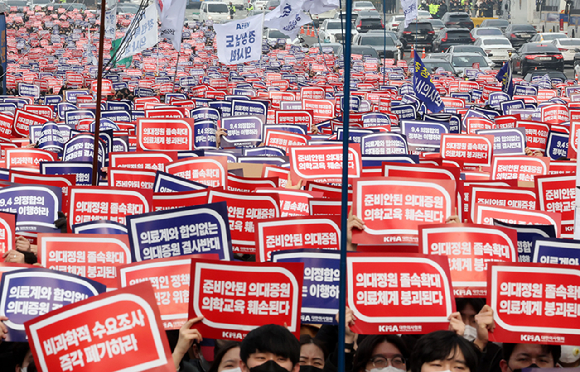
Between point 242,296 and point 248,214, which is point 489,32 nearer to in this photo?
point 248,214

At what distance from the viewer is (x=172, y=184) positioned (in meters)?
8.28

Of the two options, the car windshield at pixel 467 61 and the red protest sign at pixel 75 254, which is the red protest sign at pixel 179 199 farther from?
the car windshield at pixel 467 61

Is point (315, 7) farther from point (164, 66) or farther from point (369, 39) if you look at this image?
point (164, 66)

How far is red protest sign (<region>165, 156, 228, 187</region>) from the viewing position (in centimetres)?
933

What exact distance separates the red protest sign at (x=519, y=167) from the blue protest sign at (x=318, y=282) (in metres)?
4.65

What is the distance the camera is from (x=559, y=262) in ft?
18.9

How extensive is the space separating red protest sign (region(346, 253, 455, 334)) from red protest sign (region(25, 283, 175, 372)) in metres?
1.31

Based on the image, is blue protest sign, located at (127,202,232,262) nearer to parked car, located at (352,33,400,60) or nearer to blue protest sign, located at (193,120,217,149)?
blue protest sign, located at (193,120,217,149)

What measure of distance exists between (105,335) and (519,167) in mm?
6571

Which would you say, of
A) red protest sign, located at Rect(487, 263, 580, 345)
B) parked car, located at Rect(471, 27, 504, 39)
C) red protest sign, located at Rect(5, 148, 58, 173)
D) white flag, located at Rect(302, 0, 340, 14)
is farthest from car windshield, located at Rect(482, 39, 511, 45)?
red protest sign, located at Rect(487, 263, 580, 345)

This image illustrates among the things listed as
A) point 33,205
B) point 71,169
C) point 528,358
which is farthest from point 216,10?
point 528,358

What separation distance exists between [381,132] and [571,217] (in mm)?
4649

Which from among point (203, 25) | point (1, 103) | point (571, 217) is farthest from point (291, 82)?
point (203, 25)

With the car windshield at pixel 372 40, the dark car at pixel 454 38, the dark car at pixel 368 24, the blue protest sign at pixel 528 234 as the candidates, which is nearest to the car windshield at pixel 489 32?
the dark car at pixel 454 38
